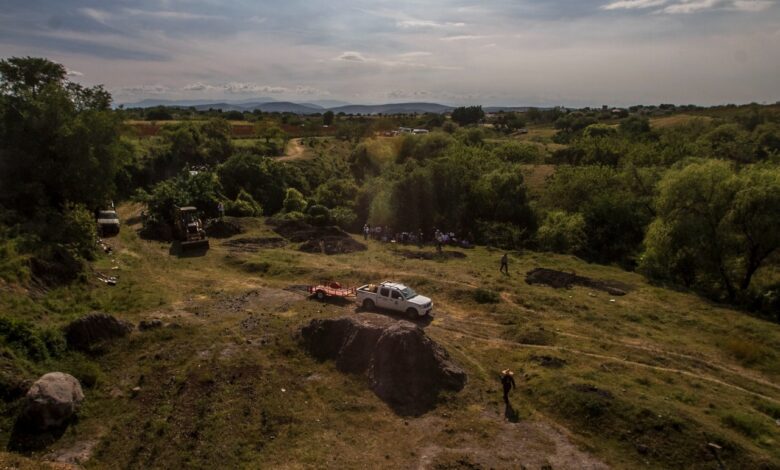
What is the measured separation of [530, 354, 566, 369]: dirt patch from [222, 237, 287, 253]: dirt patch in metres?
22.2

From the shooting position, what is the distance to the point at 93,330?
18703mm

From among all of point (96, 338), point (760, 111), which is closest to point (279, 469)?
point (96, 338)

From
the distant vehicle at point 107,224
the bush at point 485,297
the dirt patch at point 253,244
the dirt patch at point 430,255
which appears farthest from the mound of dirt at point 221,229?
the bush at point 485,297

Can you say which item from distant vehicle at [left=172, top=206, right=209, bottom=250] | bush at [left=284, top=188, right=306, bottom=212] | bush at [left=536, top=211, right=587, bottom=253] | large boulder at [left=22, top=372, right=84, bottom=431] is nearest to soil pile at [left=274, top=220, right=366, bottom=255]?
distant vehicle at [left=172, top=206, right=209, bottom=250]

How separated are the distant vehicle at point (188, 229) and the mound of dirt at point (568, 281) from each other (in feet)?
73.9

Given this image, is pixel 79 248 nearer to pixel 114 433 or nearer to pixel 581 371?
pixel 114 433

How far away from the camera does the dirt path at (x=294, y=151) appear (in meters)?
69.6

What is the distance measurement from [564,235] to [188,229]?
94.4ft

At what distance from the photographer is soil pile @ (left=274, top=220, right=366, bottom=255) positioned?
1412 inches

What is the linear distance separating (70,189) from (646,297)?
35748mm

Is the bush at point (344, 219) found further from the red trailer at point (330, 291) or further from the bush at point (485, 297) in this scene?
the bush at point (485, 297)

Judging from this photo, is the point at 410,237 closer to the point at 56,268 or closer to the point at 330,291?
the point at 330,291

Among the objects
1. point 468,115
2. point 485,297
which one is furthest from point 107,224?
point 468,115

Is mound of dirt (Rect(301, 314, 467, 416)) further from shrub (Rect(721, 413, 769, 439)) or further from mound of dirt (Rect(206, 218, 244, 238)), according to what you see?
mound of dirt (Rect(206, 218, 244, 238))
